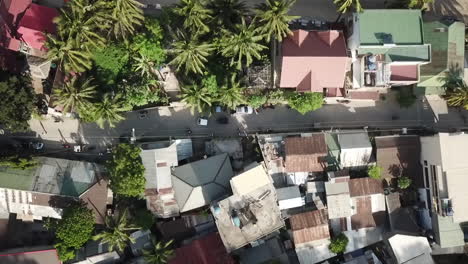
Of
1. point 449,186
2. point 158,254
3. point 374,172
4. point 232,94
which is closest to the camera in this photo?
point 158,254

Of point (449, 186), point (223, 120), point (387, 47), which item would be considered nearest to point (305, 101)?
point (223, 120)

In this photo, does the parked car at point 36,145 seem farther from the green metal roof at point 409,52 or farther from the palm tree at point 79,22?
the green metal roof at point 409,52

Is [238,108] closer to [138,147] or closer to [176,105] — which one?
[176,105]

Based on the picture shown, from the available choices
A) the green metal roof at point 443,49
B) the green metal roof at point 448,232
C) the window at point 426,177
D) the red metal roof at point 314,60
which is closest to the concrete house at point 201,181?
the red metal roof at point 314,60

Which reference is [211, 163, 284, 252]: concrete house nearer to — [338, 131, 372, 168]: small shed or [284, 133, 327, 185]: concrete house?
[284, 133, 327, 185]: concrete house

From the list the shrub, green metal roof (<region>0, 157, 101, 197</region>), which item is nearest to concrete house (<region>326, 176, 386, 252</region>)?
the shrub

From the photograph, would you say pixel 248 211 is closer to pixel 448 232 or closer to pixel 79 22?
pixel 448 232

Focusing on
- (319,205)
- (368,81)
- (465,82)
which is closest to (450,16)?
(465,82)
